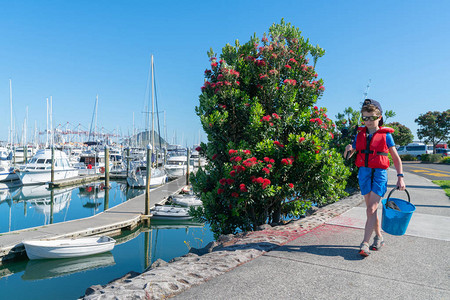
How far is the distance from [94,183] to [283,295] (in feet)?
127

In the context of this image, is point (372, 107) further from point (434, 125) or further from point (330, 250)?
point (434, 125)

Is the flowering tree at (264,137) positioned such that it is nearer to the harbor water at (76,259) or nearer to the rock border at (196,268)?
the rock border at (196,268)

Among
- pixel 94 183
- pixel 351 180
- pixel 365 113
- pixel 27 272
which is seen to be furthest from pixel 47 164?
pixel 365 113

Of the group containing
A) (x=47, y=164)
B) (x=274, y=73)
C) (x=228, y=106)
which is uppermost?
(x=274, y=73)

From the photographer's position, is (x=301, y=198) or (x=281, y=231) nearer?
(x=281, y=231)

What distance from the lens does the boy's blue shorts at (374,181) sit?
4461 millimetres

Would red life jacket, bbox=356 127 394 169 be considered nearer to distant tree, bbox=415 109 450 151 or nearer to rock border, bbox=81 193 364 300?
rock border, bbox=81 193 364 300

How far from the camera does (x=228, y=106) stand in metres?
7.52

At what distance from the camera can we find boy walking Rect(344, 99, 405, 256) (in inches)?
175

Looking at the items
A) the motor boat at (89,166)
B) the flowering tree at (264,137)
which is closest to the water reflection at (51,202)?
the motor boat at (89,166)

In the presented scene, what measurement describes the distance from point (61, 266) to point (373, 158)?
1229 centimetres

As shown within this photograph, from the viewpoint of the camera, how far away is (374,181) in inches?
177

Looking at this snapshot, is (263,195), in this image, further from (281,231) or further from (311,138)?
(311,138)

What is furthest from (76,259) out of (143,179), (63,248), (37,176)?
(37,176)
